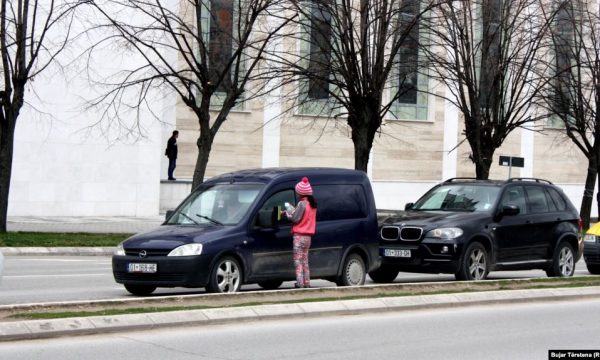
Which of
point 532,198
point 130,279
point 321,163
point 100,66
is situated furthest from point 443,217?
point 321,163

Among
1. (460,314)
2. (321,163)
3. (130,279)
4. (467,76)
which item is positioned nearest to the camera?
(460,314)

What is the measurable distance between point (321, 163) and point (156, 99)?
9.94m

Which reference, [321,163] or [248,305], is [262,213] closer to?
[248,305]

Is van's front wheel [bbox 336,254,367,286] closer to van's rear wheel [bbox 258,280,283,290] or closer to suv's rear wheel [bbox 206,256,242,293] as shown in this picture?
van's rear wheel [bbox 258,280,283,290]

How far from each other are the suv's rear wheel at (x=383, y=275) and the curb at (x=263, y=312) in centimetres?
333

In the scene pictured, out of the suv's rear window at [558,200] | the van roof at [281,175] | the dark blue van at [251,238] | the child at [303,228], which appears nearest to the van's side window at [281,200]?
the dark blue van at [251,238]

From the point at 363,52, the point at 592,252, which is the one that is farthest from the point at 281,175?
the point at 363,52

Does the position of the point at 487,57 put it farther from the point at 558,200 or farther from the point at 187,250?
the point at 187,250

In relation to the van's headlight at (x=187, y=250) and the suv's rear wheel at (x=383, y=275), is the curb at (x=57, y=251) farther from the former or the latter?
the van's headlight at (x=187, y=250)

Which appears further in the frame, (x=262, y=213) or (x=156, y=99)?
(x=156, y=99)

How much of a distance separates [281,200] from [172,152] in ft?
81.7

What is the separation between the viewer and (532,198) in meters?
20.1

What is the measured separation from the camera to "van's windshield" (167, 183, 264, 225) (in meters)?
15.8

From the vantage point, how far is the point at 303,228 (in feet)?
50.8
